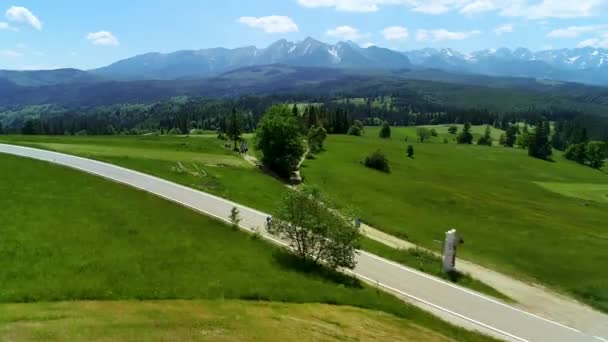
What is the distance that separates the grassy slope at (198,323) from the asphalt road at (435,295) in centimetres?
529

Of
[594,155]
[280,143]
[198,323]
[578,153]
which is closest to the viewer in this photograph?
[198,323]

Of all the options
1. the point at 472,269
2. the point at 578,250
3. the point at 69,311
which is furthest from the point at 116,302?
the point at 578,250

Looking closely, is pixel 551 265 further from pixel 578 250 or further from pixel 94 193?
pixel 94 193

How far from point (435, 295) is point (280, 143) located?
44.1 m

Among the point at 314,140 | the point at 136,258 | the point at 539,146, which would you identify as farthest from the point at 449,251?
the point at 539,146

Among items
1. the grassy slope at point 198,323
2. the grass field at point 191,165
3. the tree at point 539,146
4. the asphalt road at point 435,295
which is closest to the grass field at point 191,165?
the grass field at point 191,165

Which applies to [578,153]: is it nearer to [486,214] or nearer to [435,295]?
[486,214]

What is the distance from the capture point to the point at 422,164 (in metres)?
124

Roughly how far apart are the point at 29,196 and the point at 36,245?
12237mm

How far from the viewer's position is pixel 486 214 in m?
68.2

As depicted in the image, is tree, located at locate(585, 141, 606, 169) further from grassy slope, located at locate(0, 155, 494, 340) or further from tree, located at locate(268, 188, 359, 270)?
grassy slope, located at locate(0, 155, 494, 340)

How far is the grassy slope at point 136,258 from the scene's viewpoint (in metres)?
26.1

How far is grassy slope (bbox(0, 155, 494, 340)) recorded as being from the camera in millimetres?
Result: 26062

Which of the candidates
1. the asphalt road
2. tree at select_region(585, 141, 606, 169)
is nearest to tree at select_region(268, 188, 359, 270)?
the asphalt road
